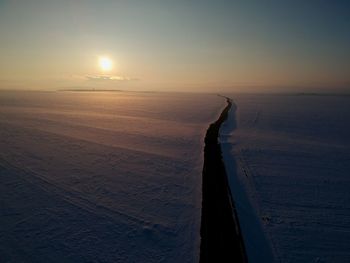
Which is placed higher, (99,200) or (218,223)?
(99,200)

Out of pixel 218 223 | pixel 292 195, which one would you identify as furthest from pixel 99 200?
pixel 292 195

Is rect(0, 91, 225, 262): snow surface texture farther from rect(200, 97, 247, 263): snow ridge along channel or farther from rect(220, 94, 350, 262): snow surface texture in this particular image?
rect(220, 94, 350, 262): snow surface texture

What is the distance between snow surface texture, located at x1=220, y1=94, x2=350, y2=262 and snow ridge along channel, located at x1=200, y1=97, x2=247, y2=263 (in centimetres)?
24

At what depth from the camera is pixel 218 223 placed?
7.26 metres

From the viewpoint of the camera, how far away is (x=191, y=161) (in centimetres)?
1240

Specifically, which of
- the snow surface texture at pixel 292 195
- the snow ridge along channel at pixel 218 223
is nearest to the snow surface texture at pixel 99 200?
the snow ridge along channel at pixel 218 223

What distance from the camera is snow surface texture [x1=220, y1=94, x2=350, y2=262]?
638 centimetres

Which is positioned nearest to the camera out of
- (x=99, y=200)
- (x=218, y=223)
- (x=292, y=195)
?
(x=218, y=223)

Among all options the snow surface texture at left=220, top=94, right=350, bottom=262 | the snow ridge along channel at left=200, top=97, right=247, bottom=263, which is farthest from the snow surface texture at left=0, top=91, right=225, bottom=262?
the snow surface texture at left=220, top=94, right=350, bottom=262

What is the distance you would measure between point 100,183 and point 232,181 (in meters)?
4.67

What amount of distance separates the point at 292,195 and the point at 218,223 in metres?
3.12

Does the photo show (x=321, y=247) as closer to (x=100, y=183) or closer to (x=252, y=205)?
(x=252, y=205)

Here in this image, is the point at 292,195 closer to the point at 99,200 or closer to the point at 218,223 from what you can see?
the point at 218,223

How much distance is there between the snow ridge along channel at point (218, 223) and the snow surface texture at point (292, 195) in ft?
0.80
